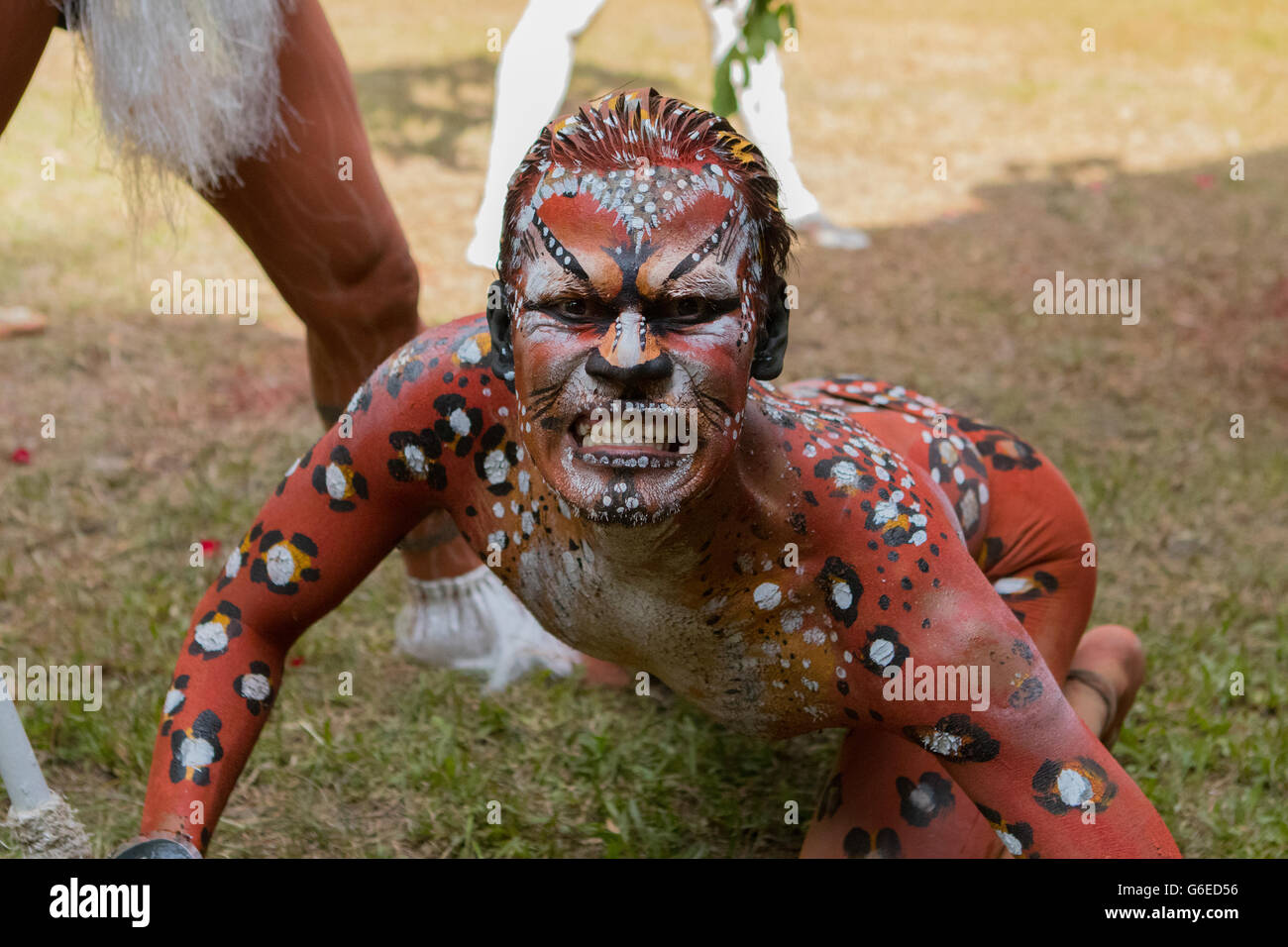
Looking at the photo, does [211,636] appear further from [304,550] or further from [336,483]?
[336,483]

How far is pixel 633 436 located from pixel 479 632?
5.65 ft

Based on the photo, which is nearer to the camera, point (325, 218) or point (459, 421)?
point (459, 421)

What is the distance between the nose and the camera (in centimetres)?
165

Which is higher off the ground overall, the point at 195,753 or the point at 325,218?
the point at 325,218

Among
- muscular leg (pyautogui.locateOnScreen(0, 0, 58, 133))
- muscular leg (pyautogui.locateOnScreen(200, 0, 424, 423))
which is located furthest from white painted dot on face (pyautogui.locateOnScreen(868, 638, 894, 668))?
muscular leg (pyautogui.locateOnScreen(0, 0, 58, 133))

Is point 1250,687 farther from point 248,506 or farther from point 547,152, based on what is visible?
point 248,506

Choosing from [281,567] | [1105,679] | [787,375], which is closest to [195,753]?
[281,567]

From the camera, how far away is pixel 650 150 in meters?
1.76

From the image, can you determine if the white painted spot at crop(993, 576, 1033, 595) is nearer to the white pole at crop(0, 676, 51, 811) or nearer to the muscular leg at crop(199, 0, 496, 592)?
the muscular leg at crop(199, 0, 496, 592)

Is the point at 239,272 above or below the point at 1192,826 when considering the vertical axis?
above

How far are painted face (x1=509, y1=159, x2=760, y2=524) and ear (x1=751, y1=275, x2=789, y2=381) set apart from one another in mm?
89
